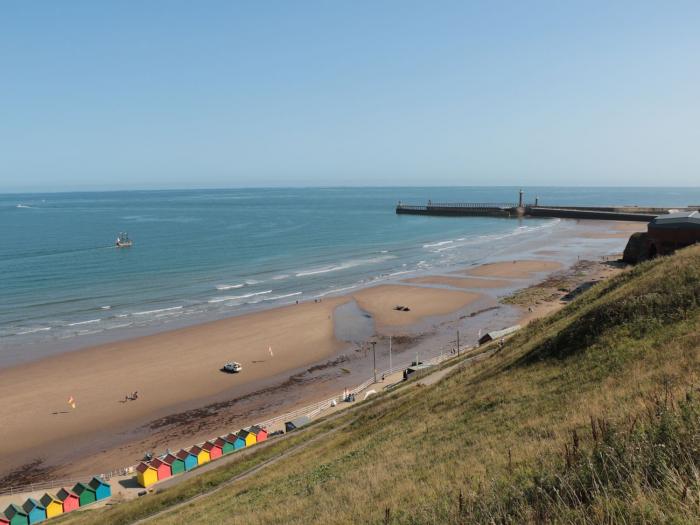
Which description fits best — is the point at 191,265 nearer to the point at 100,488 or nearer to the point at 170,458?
the point at 170,458

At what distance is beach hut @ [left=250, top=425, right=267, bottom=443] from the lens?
2839 cm

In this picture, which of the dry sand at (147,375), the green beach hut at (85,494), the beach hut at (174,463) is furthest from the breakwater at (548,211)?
the green beach hut at (85,494)

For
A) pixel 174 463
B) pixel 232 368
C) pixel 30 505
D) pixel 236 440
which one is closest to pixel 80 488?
pixel 30 505

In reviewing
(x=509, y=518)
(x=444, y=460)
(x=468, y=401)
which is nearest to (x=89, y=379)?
(x=468, y=401)

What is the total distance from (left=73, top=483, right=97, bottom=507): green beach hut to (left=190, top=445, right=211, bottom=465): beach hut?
4679 millimetres

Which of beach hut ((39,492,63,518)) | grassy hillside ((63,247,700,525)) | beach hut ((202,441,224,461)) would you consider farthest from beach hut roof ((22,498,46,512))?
beach hut ((202,441,224,461))

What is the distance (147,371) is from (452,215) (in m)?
134

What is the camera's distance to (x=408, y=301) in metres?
58.9

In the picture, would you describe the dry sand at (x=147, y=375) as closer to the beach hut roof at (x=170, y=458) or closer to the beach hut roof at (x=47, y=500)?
the beach hut roof at (x=170, y=458)

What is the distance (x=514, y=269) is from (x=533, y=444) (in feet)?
221

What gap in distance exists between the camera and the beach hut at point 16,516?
2267cm

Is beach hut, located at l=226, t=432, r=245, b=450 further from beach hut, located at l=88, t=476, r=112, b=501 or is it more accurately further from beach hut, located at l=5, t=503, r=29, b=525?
beach hut, located at l=5, t=503, r=29, b=525

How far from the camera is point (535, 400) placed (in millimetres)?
14227

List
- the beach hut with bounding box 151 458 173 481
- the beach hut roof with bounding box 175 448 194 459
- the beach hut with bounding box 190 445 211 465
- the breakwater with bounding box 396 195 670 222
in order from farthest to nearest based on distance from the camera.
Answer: the breakwater with bounding box 396 195 670 222, the beach hut with bounding box 190 445 211 465, the beach hut roof with bounding box 175 448 194 459, the beach hut with bounding box 151 458 173 481
